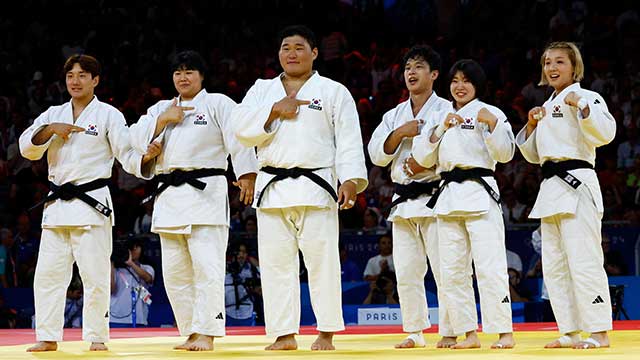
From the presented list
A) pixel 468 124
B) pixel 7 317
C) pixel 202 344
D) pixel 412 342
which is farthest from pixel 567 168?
pixel 7 317

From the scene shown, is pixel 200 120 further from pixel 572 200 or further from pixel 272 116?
pixel 572 200

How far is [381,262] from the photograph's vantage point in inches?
423

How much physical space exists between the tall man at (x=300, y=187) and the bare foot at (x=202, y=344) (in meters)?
0.45

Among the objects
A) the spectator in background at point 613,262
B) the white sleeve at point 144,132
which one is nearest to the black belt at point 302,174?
the white sleeve at point 144,132

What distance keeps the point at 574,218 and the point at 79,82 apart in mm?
3273

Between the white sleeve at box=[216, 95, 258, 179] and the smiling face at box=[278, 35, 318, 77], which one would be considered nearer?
the smiling face at box=[278, 35, 318, 77]

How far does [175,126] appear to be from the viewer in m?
6.54

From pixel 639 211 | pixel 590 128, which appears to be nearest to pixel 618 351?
pixel 590 128

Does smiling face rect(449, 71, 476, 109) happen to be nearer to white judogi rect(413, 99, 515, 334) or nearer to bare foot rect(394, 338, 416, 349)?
white judogi rect(413, 99, 515, 334)

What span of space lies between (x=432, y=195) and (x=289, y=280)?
1.18m

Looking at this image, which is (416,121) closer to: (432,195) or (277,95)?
Answer: (432,195)

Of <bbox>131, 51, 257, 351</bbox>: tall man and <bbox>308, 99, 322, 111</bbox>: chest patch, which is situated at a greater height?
<bbox>308, 99, 322, 111</bbox>: chest patch

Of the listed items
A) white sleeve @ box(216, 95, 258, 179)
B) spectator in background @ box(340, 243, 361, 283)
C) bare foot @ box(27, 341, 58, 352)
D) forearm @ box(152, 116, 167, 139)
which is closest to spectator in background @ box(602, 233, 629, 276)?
spectator in background @ box(340, 243, 361, 283)

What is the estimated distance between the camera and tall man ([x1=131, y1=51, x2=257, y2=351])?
6340mm
